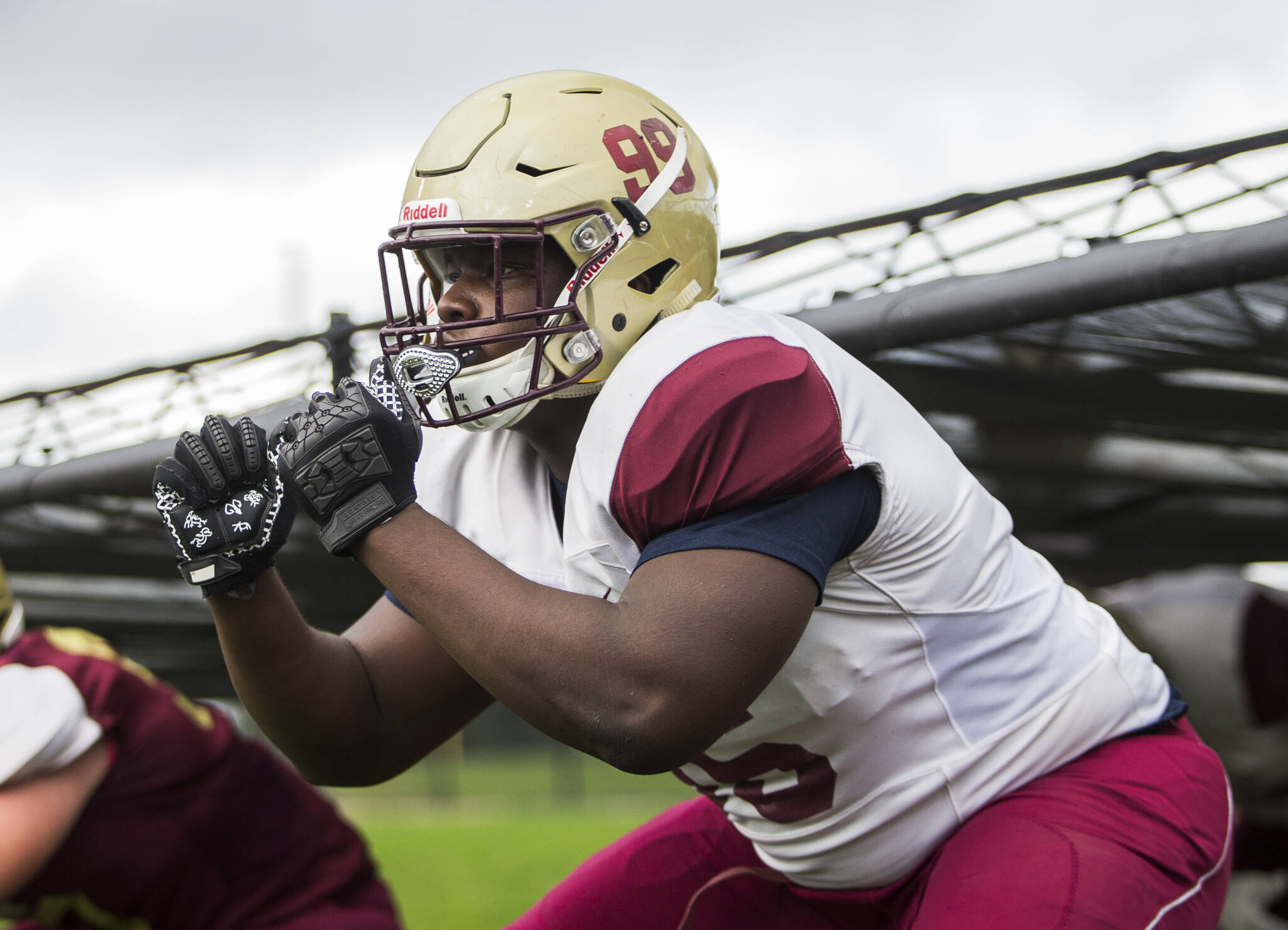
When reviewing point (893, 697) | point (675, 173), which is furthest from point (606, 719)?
point (675, 173)

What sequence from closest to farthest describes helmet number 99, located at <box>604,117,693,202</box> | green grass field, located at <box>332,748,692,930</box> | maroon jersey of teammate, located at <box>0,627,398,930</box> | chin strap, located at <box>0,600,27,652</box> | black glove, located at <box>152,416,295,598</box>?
black glove, located at <box>152,416,295,598</box> → helmet number 99, located at <box>604,117,693,202</box> → maroon jersey of teammate, located at <box>0,627,398,930</box> → chin strap, located at <box>0,600,27,652</box> → green grass field, located at <box>332,748,692,930</box>

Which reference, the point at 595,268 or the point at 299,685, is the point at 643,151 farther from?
the point at 299,685

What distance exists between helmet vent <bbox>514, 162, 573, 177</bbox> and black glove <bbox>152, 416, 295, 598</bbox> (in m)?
0.57

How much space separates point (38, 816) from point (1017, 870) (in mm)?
1784

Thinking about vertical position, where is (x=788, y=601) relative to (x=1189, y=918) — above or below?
above

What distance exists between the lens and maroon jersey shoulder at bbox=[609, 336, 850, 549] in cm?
143

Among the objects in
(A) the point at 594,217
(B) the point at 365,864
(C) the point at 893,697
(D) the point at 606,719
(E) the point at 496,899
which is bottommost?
(E) the point at 496,899

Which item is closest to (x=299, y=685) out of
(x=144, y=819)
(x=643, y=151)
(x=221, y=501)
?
(x=221, y=501)

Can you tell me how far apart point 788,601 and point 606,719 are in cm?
25

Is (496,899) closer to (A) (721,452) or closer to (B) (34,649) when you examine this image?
(B) (34,649)

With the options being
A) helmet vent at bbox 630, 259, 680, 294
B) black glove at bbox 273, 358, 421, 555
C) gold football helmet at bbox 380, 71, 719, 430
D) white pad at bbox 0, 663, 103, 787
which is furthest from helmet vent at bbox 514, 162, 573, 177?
white pad at bbox 0, 663, 103, 787

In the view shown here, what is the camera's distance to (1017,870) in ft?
5.02

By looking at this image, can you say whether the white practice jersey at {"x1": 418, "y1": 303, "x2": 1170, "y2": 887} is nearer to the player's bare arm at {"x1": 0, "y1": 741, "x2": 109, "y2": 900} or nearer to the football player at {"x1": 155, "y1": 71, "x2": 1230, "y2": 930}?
the football player at {"x1": 155, "y1": 71, "x2": 1230, "y2": 930}

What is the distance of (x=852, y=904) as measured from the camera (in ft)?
6.27
